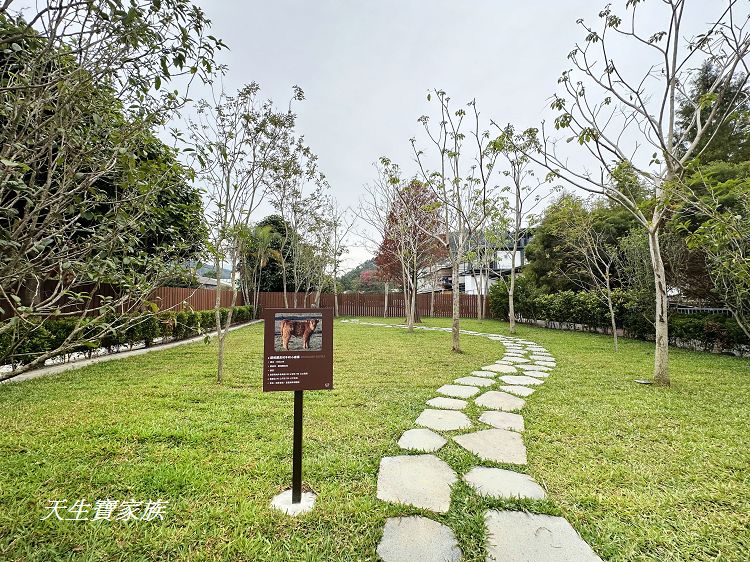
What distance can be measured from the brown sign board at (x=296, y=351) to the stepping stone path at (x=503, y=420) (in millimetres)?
1758

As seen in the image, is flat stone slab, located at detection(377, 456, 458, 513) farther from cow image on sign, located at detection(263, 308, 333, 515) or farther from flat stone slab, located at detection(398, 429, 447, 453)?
cow image on sign, located at detection(263, 308, 333, 515)

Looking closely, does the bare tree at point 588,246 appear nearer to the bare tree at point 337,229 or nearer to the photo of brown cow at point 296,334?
the photo of brown cow at point 296,334

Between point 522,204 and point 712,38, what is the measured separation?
21.4 ft

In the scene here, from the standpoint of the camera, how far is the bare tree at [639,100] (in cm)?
381

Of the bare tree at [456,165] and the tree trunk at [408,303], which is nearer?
the bare tree at [456,165]

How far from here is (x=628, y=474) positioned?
2.04 metres

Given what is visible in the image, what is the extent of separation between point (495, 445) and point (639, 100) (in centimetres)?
462

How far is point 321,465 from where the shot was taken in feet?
6.93

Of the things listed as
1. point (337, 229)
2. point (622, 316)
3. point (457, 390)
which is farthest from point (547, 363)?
point (337, 229)

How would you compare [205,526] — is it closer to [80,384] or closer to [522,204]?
[80,384]

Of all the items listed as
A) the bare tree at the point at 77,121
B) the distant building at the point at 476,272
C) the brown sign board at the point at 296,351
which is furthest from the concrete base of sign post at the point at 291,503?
the distant building at the point at 476,272

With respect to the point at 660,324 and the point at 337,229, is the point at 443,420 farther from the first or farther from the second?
the point at 337,229

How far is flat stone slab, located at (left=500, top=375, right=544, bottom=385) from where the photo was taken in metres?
4.20

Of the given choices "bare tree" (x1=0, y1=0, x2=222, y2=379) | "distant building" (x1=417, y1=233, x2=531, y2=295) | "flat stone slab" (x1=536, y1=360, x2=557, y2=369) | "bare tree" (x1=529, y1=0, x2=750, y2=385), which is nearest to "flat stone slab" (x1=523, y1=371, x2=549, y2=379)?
"flat stone slab" (x1=536, y1=360, x2=557, y2=369)
